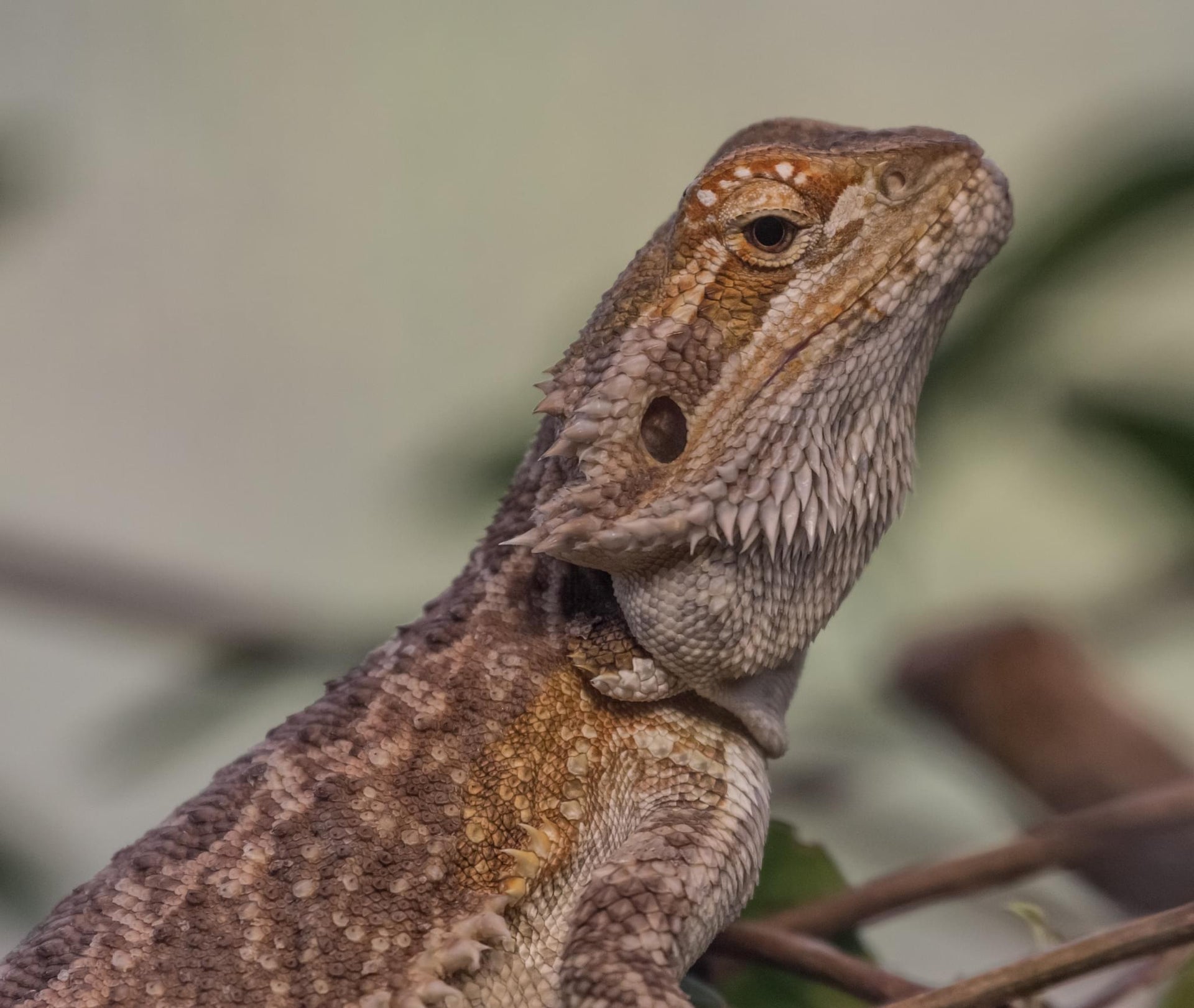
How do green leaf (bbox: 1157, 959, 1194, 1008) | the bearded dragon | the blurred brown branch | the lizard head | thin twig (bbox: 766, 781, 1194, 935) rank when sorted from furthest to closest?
the blurred brown branch → thin twig (bbox: 766, 781, 1194, 935) → the lizard head → the bearded dragon → green leaf (bbox: 1157, 959, 1194, 1008)

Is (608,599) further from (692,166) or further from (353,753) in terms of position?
(692,166)

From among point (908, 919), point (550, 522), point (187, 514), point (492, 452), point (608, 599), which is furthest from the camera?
point (187, 514)

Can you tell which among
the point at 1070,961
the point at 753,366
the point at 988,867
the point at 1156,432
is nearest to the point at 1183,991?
the point at 1070,961

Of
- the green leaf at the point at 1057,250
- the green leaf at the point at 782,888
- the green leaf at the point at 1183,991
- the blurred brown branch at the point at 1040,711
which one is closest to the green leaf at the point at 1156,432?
the green leaf at the point at 1057,250

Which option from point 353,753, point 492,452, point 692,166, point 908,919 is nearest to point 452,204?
point 692,166

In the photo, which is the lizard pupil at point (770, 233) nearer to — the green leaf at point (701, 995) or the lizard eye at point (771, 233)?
the lizard eye at point (771, 233)

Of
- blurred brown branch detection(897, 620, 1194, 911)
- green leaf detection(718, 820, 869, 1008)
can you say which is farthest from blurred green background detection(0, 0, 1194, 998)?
green leaf detection(718, 820, 869, 1008)

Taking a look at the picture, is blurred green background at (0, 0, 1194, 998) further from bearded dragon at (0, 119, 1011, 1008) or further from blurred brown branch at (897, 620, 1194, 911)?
bearded dragon at (0, 119, 1011, 1008)
